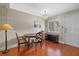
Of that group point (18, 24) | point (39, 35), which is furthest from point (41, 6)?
point (18, 24)

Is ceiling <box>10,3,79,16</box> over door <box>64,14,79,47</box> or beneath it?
over

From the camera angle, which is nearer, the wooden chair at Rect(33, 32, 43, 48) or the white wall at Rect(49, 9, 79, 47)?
the wooden chair at Rect(33, 32, 43, 48)

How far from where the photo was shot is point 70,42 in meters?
4.34

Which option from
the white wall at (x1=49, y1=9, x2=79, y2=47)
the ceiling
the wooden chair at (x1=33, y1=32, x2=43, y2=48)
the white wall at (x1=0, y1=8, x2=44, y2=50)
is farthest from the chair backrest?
the white wall at (x1=49, y1=9, x2=79, y2=47)

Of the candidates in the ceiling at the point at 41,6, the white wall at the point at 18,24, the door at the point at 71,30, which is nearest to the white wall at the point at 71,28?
the door at the point at 71,30

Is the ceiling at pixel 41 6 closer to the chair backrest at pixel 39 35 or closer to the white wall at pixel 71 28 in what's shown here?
the white wall at pixel 71 28

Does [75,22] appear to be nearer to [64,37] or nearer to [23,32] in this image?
[64,37]

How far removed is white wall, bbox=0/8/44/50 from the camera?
142 inches

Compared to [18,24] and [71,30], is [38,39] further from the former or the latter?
[71,30]

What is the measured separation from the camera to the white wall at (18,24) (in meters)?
3.60

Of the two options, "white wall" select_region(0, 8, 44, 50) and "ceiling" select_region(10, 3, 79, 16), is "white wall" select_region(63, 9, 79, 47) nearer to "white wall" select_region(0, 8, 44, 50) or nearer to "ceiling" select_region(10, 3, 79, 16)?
"ceiling" select_region(10, 3, 79, 16)

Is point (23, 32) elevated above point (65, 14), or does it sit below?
below

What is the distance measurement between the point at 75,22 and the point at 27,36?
2402 millimetres

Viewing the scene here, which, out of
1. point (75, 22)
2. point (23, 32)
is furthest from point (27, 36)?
point (75, 22)
